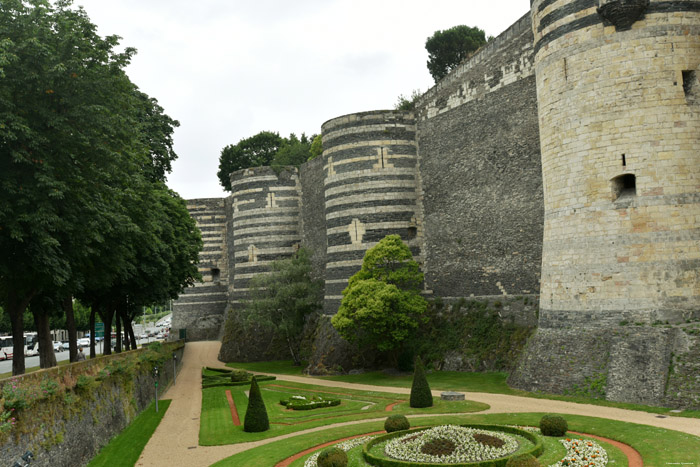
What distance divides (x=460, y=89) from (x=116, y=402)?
83.3 ft

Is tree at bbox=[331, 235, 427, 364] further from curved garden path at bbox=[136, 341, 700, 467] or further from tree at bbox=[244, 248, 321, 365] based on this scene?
tree at bbox=[244, 248, 321, 365]

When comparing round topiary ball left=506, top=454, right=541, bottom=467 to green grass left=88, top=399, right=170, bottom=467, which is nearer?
round topiary ball left=506, top=454, right=541, bottom=467

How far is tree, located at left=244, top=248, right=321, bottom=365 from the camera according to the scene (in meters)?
44.5

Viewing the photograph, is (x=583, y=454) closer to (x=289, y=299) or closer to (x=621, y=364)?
(x=621, y=364)

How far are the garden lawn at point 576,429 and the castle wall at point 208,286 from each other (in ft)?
160

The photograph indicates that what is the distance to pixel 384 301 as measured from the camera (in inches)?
1309

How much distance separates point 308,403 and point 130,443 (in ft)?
26.2

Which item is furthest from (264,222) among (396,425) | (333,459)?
(333,459)

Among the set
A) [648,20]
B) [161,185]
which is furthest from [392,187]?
[648,20]

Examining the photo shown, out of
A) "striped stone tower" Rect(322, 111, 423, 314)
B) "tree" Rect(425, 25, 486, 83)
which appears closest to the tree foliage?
"tree" Rect(425, 25, 486, 83)

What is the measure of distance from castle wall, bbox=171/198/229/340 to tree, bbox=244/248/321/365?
22.2m

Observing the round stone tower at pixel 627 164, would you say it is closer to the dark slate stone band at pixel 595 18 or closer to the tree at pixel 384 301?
the dark slate stone band at pixel 595 18

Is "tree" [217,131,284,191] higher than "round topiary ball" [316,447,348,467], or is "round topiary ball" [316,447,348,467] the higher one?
"tree" [217,131,284,191]

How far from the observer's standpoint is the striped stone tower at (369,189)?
127 ft
